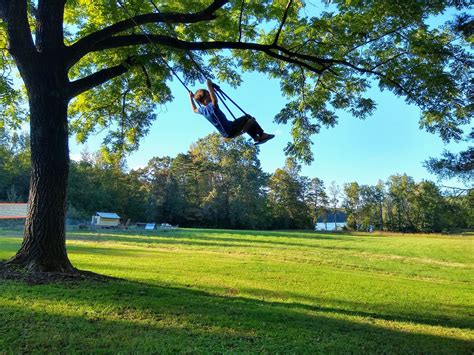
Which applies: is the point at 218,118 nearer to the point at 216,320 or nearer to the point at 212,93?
the point at 212,93

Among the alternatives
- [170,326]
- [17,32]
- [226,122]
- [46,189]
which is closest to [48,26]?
[17,32]

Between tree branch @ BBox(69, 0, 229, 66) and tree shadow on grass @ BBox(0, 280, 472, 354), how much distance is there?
474 centimetres

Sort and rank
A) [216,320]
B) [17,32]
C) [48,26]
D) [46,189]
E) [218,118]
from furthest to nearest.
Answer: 1. [48,26]
2. [17,32]
3. [46,189]
4. [218,118]
5. [216,320]

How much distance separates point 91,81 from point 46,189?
2646 mm

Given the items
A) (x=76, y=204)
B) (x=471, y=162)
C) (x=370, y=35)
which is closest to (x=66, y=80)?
(x=370, y=35)

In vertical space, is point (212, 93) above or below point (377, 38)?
below

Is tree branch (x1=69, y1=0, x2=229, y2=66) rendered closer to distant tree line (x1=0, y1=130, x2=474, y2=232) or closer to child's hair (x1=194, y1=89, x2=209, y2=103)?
child's hair (x1=194, y1=89, x2=209, y2=103)

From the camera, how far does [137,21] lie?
26.4ft

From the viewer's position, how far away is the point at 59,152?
7383mm

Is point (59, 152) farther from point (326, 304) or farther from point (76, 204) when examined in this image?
point (76, 204)

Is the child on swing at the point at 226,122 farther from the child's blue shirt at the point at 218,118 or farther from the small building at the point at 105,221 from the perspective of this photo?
the small building at the point at 105,221

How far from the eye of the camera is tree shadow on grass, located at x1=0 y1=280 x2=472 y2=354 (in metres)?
4.12

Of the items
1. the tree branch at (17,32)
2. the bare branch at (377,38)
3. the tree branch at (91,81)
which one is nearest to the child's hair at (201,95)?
the tree branch at (91,81)

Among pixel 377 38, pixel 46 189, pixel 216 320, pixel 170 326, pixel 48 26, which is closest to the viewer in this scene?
pixel 170 326
